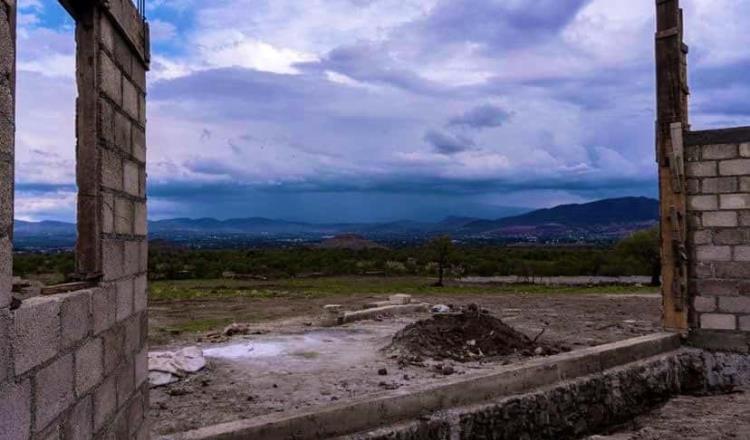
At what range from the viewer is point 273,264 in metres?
40.0

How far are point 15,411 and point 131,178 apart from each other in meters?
2.03

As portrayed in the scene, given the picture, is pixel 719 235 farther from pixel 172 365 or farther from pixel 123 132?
pixel 123 132

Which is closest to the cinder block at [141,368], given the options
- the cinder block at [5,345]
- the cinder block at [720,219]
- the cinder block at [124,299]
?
the cinder block at [124,299]

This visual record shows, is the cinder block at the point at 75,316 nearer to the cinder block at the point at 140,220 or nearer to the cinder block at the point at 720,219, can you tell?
the cinder block at the point at 140,220

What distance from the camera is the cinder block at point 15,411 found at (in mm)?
2260

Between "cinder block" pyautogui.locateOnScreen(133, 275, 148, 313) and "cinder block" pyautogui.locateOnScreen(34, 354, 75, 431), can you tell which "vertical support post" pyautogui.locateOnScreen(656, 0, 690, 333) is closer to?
"cinder block" pyautogui.locateOnScreen(133, 275, 148, 313)

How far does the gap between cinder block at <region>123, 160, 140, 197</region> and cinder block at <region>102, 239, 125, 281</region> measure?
0.37 m

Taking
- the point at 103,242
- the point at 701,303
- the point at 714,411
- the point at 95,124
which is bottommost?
the point at 714,411

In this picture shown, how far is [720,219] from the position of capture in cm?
971

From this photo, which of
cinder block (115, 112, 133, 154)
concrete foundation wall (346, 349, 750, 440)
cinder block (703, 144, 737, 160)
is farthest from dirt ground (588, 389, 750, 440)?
cinder block (115, 112, 133, 154)

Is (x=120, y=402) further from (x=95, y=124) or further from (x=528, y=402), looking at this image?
(x=528, y=402)

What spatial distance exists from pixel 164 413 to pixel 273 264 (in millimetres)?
33536

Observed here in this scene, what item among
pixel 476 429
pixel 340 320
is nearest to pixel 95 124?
pixel 476 429

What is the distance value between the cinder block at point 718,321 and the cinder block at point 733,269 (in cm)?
58
